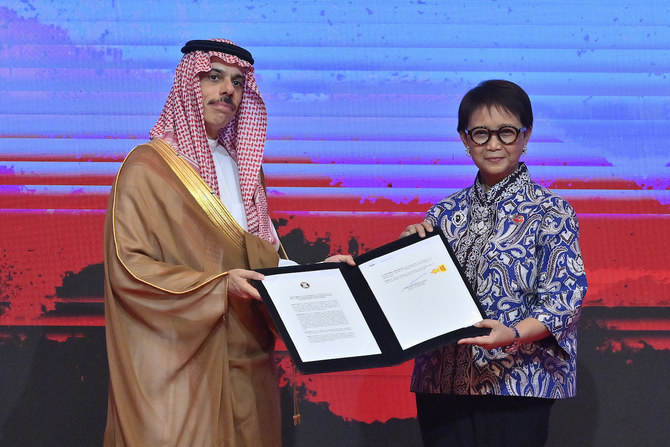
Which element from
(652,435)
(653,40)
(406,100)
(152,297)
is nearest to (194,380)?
(152,297)

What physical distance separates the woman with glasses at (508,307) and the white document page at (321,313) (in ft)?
0.75

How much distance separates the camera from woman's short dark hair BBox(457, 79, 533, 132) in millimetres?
2121

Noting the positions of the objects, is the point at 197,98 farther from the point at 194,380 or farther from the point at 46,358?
the point at 46,358

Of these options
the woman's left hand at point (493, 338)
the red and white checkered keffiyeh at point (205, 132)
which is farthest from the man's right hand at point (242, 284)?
the woman's left hand at point (493, 338)

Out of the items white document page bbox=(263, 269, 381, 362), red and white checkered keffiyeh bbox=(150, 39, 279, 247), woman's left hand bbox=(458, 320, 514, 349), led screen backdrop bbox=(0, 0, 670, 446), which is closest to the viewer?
woman's left hand bbox=(458, 320, 514, 349)

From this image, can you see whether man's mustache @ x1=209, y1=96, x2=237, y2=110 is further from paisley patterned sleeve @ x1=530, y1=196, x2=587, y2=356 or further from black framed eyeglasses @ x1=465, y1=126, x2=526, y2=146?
paisley patterned sleeve @ x1=530, y1=196, x2=587, y2=356

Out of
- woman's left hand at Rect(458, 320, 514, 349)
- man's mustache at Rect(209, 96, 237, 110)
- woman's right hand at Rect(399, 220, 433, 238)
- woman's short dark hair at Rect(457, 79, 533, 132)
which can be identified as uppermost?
man's mustache at Rect(209, 96, 237, 110)

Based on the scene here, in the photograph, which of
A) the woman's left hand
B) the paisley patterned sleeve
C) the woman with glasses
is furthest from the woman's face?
the woman's left hand

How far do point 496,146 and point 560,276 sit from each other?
0.39 m

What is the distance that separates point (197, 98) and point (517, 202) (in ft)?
3.36

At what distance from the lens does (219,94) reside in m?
2.43

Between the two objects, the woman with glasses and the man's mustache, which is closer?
the woman with glasses

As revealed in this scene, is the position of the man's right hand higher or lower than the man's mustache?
lower

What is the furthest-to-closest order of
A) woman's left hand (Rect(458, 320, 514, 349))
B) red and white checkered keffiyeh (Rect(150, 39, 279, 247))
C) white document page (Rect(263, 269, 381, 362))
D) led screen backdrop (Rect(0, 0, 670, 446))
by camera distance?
led screen backdrop (Rect(0, 0, 670, 446)) → red and white checkered keffiyeh (Rect(150, 39, 279, 247)) → white document page (Rect(263, 269, 381, 362)) → woman's left hand (Rect(458, 320, 514, 349))
